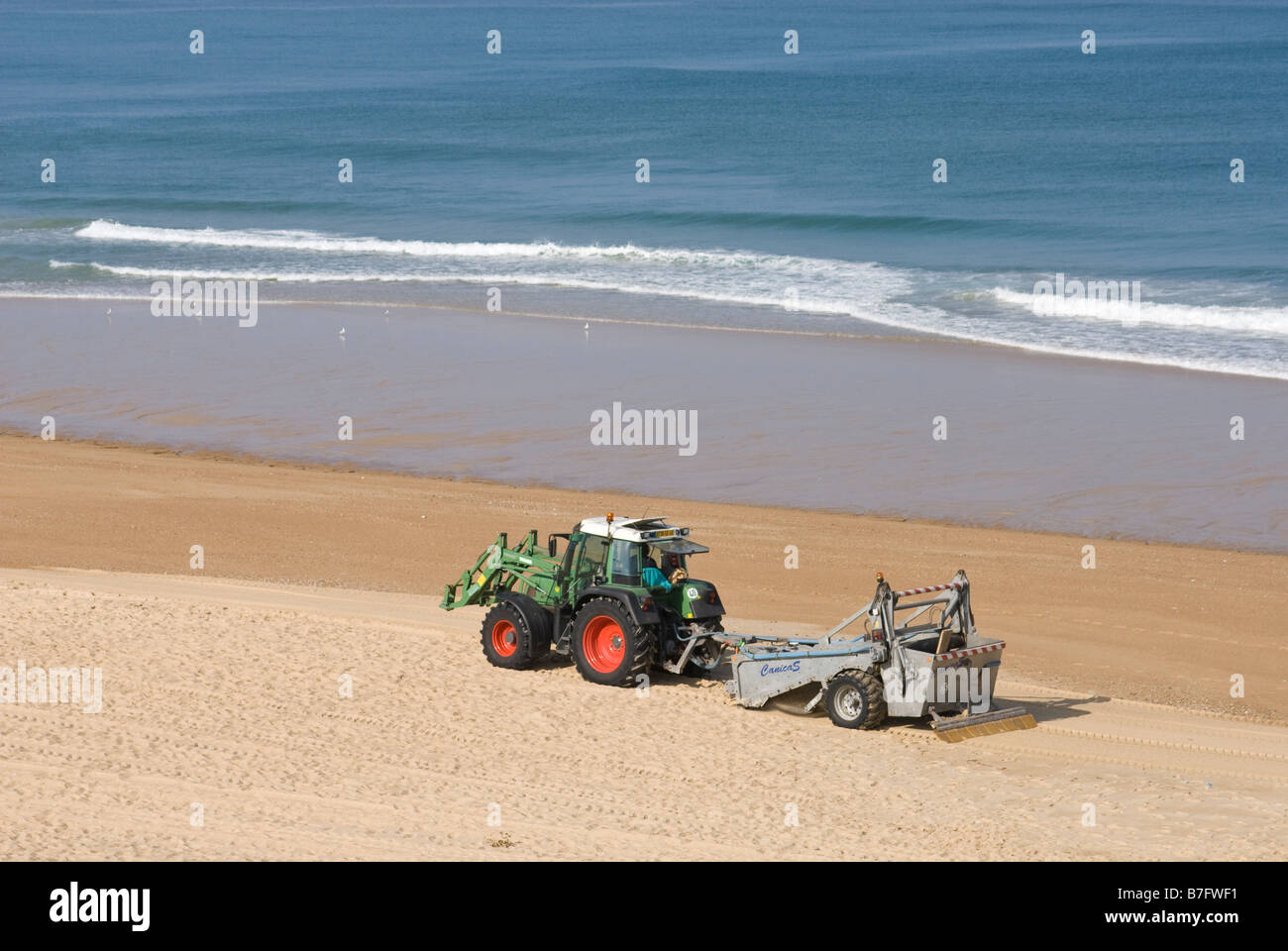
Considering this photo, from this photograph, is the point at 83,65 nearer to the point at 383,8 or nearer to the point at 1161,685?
the point at 383,8

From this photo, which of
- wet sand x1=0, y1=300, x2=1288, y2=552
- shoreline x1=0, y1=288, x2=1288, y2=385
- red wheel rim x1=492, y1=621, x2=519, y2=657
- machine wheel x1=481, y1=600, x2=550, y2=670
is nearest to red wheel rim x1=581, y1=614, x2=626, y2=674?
machine wheel x1=481, y1=600, x2=550, y2=670

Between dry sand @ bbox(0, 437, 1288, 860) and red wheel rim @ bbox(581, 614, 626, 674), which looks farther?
red wheel rim @ bbox(581, 614, 626, 674)

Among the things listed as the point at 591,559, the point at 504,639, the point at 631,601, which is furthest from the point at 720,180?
the point at 631,601

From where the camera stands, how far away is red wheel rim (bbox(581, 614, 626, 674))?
530 inches

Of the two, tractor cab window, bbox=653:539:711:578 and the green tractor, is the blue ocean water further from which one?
the green tractor

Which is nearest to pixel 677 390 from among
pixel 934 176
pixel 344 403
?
pixel 344 403

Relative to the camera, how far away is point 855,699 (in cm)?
1243

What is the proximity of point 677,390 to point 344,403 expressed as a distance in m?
5.61

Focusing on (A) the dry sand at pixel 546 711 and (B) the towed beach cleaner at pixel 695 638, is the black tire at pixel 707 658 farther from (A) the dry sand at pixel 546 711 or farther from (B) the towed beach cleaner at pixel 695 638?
→ (A) the dry sand at pixel 546 711

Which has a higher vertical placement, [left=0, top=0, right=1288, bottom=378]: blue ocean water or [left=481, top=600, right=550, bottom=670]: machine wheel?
[left=0, top=0, right=1288, bottom=378]: blue ocean water

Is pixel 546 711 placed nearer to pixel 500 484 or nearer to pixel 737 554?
pixel 737 554

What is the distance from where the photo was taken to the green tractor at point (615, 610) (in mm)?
13203

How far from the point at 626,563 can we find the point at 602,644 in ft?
2.78

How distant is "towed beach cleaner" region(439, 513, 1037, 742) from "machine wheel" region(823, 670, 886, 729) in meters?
0.01
